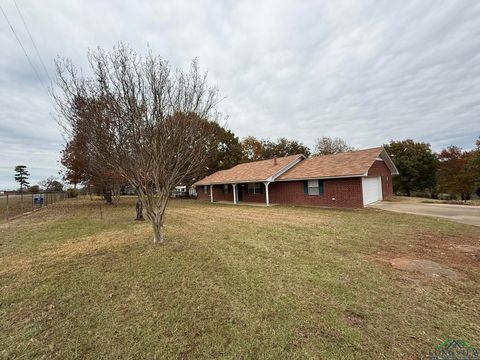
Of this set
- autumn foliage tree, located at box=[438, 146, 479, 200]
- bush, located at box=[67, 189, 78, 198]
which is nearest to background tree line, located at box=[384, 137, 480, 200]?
autumn foliage tree, located at box=[438, 146, 479, 200]

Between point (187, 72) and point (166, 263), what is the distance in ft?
16.4

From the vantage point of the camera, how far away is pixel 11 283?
165 inches

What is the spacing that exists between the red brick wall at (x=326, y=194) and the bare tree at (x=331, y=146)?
74.1 ft

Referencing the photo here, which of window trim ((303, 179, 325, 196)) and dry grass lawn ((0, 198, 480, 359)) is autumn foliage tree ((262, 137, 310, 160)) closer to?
window trim ((303, 179, 325, 196))

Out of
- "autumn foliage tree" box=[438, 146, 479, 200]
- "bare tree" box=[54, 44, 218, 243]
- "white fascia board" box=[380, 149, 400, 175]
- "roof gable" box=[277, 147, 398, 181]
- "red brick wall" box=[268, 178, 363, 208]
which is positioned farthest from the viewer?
"autumn foliage tree" box=[438, 146, 479, 200]

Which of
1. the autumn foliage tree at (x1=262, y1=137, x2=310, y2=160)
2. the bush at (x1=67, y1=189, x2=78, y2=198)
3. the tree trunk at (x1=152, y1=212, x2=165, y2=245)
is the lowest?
the tree trunk at (x1=152, y1=212, x2=165, y2=245)

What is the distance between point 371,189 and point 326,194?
3.44 m

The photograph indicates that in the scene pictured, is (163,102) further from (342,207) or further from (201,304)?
(342,207)

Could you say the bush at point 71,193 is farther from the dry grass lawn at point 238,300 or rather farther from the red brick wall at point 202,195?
the dry grass lawn at point 238,300

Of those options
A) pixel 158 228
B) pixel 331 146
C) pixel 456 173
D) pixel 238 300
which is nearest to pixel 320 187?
pixel 158 228

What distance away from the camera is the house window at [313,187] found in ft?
51.4

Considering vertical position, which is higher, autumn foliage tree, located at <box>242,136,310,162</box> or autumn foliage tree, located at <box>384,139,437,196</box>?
autumn foliage tree, located at <box>242,136,310,162</box>

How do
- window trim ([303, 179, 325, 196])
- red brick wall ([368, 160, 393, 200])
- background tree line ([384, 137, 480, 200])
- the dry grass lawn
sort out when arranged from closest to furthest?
the dry grass lawn < window trim ([303, 179, 325, 196]) < red brick wall ([368, 160, 393, 200]) < background tree line ([384, 137, 480, 200])

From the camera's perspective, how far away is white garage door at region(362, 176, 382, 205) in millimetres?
14655
